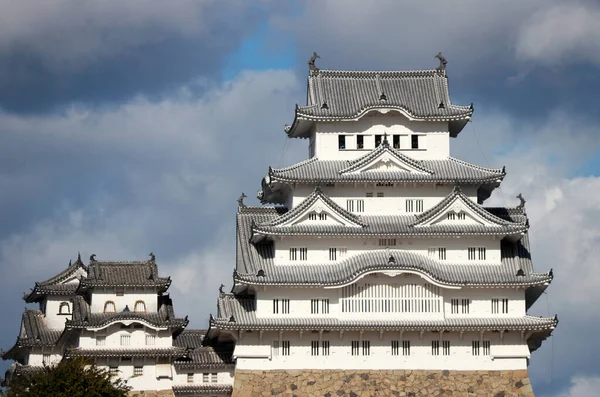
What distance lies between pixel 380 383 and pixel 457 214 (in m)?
8.91

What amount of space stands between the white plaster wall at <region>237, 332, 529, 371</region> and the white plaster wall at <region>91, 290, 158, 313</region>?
560 cm

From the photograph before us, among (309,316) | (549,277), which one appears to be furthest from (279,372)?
(549,277)

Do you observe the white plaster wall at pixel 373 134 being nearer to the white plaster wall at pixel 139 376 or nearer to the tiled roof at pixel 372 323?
the tiled roof at pixel 372 323

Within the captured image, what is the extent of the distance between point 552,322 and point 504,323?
219 cm

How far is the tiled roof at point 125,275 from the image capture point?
79938 mm

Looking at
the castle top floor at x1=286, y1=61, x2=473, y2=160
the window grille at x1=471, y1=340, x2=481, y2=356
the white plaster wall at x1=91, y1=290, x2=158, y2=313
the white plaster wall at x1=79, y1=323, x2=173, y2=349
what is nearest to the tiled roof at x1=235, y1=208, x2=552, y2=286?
the window grille at x1=471, y1=340, x2=481, y2=356

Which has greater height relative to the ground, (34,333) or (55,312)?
(55,312)

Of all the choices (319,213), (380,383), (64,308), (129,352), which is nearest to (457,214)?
(319,213)

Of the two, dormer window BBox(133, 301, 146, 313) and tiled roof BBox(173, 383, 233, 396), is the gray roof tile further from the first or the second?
tiled roof BBox(173, 383, 233, 396)

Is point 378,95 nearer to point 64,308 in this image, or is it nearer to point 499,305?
point 499,305

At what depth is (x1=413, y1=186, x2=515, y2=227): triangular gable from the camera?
78562 millimetres

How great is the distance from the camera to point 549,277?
77375 mm

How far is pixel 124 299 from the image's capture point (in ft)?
263

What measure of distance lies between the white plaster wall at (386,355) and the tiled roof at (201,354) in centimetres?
179
